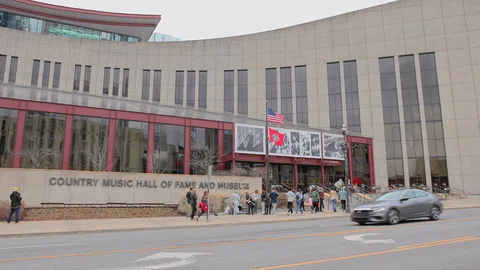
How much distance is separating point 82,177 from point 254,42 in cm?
4108

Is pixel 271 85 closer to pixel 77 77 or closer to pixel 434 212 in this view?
pixel 77 77

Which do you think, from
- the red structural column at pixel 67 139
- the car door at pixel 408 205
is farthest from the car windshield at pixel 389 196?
the red structural column at pixel 67 139

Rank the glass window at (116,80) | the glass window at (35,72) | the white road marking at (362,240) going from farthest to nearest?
the glass window at (116,80) → the glass window at (35,72) → the white road marking at (362,240)

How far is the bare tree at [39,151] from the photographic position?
29812 mm

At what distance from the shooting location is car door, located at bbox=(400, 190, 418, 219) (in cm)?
1462

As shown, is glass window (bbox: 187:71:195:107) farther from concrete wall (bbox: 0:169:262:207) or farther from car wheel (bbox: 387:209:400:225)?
car wheel (bbox: 387:209:400:225)

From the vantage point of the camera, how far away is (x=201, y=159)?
118ft

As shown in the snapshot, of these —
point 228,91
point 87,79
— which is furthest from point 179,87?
point 87,79

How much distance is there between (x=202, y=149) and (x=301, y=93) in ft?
77.5

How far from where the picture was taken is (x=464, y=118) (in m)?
47.8

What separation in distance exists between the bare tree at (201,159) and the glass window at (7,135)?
15.3m

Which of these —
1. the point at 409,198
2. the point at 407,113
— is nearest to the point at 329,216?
the point at 409,198

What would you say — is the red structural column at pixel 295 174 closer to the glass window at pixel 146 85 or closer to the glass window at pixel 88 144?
the glass window at pixel 88 144

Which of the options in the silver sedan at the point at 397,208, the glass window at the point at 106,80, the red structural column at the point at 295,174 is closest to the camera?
the silver sedan at the point at 397,208
